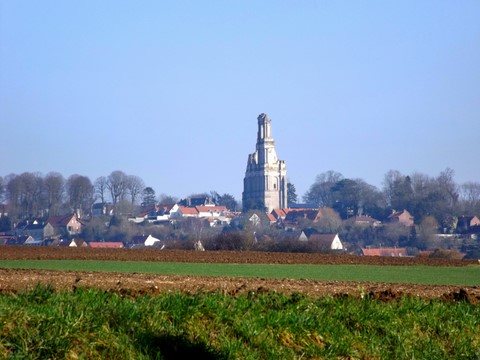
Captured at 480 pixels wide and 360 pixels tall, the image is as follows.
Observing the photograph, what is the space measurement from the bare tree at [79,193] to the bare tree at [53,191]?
343 cm

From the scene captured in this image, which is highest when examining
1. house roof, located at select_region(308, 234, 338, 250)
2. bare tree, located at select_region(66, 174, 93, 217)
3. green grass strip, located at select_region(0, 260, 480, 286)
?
bare tree, located at select_region(66, 174, 93, 217)

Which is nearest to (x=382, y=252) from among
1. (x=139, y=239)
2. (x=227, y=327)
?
(x=139, y=239)

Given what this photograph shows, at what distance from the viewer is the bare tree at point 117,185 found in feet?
611

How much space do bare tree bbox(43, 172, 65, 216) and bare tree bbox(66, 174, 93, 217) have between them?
11.2ft

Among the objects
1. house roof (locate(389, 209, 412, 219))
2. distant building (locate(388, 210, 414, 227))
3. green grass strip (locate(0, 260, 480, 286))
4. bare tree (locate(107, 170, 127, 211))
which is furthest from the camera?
bare tree (locate(107, 170, 127, 211))

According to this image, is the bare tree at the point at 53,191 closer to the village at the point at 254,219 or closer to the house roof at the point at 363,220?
the village at the point at 254,219

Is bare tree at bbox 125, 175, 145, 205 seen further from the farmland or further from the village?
the farmland

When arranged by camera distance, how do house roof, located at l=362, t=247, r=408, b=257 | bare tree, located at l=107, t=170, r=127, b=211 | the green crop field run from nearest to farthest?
1. the green crop field
2. house roof, located at l=362, t=247, r=408, b=257
3. bare tree, located at l=107, t=170, r=127, b=211

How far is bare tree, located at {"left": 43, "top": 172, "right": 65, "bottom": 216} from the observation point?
164262 millimetres

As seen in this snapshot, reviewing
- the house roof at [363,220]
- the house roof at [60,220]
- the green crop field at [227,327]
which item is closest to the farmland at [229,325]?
the green crop field at [227,327]

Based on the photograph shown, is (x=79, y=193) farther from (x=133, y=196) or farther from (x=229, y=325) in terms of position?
(x=229, y=325)

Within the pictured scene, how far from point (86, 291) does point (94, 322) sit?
2.35m

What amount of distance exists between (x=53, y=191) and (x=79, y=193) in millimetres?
9366

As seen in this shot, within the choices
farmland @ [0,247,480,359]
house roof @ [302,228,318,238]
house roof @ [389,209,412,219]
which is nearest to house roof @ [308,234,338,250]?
house roof @ [302,228,318,238]
